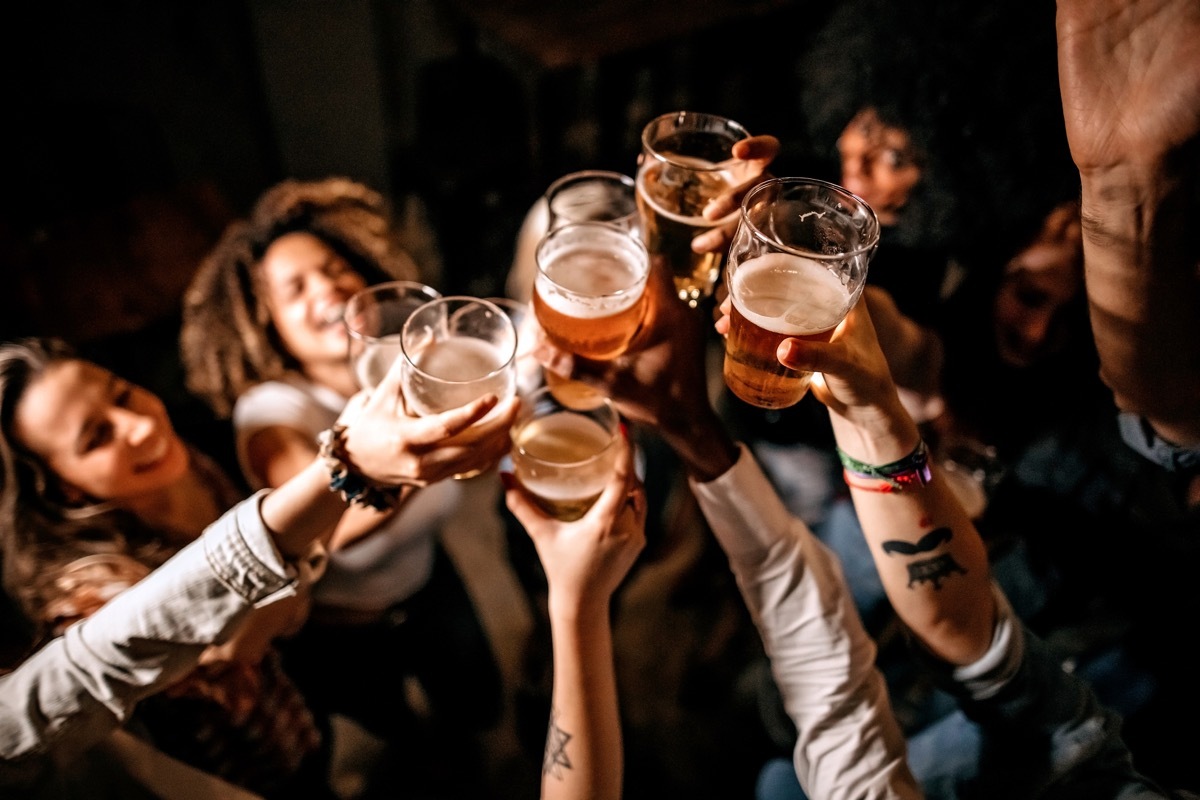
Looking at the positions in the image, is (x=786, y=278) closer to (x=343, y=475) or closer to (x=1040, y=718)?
(x=343, y=475)

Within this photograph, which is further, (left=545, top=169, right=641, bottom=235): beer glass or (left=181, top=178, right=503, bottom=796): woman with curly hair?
(left=181, top=178, right=503, bottom=796): woman with curly hair

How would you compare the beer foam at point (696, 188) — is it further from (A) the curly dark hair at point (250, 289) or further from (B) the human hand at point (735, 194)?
(A) the curly dark hair at point (250, 289)

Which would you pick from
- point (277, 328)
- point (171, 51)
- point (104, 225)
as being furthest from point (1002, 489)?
point (171, 51)

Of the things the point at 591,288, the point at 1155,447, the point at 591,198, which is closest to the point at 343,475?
the point at 591,288

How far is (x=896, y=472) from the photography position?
1457 millimetres

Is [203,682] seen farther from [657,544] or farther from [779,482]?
[779,482]

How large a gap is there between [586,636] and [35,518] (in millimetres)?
1604

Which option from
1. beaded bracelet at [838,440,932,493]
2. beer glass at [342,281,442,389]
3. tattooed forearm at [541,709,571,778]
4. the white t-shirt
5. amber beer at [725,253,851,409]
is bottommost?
the white t-shirt

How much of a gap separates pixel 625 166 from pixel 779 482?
2195 millimetres

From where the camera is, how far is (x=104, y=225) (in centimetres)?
320

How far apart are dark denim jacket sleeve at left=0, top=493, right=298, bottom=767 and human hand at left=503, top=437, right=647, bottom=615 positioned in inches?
20.7

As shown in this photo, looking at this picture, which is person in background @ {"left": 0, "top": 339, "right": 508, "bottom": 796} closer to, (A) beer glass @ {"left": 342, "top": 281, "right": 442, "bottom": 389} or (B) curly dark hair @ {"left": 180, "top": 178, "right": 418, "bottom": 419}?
(A) beer glass @ {"left": 342, "top": 281, "right": 442, "bottom": 389}

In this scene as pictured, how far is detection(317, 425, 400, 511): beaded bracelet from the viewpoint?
1462 millimetres

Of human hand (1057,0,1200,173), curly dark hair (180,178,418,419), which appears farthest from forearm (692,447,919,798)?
curly dark hair (180,178,418,419)
